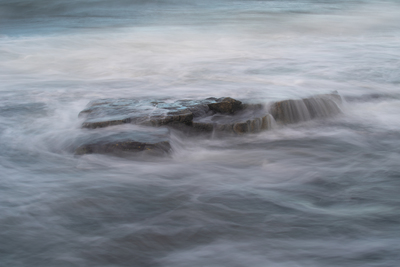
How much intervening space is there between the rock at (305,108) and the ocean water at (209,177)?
129 millimetres

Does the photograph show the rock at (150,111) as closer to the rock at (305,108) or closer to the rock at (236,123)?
the rock at (236,123)

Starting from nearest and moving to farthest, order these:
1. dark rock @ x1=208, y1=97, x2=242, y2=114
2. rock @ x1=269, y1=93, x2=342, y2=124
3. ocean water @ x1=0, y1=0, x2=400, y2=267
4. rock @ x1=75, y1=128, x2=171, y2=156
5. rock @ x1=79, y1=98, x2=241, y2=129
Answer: ocean water @ x1=0, y1=0, x2=400, y2=267 → rock @ x1=75, y1=128, x2=171, y2=156 → rock @ x1=79, y1=98, x2=241, y2=129 → dark rock @ x1=208, y1=97, x2=242, y2=114 → rock @ x1=269, y1=93, x2=342, y2=124

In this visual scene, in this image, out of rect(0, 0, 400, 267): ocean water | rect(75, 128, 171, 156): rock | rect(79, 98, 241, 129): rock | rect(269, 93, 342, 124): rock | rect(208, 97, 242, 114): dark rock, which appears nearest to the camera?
rect(0, 0, 400, 267): ocean water

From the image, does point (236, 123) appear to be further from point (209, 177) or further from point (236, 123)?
point (209, 177)

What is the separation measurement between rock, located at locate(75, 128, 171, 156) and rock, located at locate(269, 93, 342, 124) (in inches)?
60.5

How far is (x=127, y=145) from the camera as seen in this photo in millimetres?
3826

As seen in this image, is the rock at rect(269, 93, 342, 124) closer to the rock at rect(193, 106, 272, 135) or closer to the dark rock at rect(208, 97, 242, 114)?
the rock at rect(193, 106, 272, 135)

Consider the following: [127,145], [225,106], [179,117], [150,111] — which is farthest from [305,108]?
[127,145]

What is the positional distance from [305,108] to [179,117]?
1.72 meters

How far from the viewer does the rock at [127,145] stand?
3.81 m

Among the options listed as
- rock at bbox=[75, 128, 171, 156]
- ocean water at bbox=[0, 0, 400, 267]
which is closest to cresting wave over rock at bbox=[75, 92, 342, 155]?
rock at bbox=[75, 128, 171, 156]

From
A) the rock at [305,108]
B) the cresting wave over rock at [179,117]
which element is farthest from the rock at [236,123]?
the rock at [305,108]

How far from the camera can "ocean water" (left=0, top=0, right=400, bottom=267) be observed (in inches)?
96.8

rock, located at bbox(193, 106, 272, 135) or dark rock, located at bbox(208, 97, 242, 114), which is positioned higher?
dark rock, located at bbox(208, 97, 242, 114)
